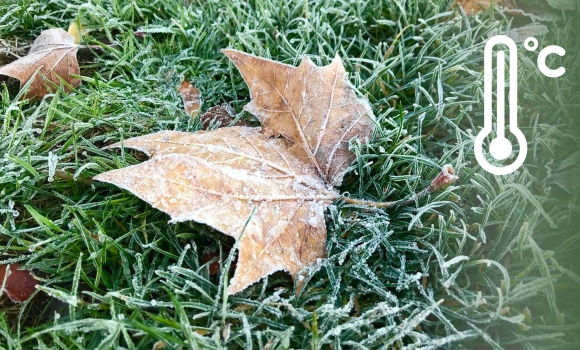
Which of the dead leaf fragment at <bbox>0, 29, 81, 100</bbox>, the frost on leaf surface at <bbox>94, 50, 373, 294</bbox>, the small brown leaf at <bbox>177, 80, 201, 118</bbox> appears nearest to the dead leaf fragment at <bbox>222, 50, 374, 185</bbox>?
the frost on leaf surface at <bbox>94, 50, 373, 294</bbox>

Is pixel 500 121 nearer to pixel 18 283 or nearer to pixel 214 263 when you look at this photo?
pixel 214 263

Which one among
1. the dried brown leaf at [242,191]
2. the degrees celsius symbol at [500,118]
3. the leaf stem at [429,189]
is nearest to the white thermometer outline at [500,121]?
the degrees celsius symbol at [500,118]

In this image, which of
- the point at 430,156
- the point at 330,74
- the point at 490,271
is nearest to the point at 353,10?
the point at 330,74

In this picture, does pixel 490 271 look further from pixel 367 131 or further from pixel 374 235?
pixel 367 131

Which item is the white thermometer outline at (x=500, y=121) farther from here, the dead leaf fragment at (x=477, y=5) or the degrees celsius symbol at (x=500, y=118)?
the dead leaf fragment at (x=477, y=5)

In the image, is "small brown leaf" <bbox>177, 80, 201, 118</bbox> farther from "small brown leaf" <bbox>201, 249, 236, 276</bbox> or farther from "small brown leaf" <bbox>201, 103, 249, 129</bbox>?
"small brown leaf" <bbox>201, 249, 236, 276</bbox>

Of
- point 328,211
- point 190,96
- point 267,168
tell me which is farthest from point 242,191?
point 190,96
